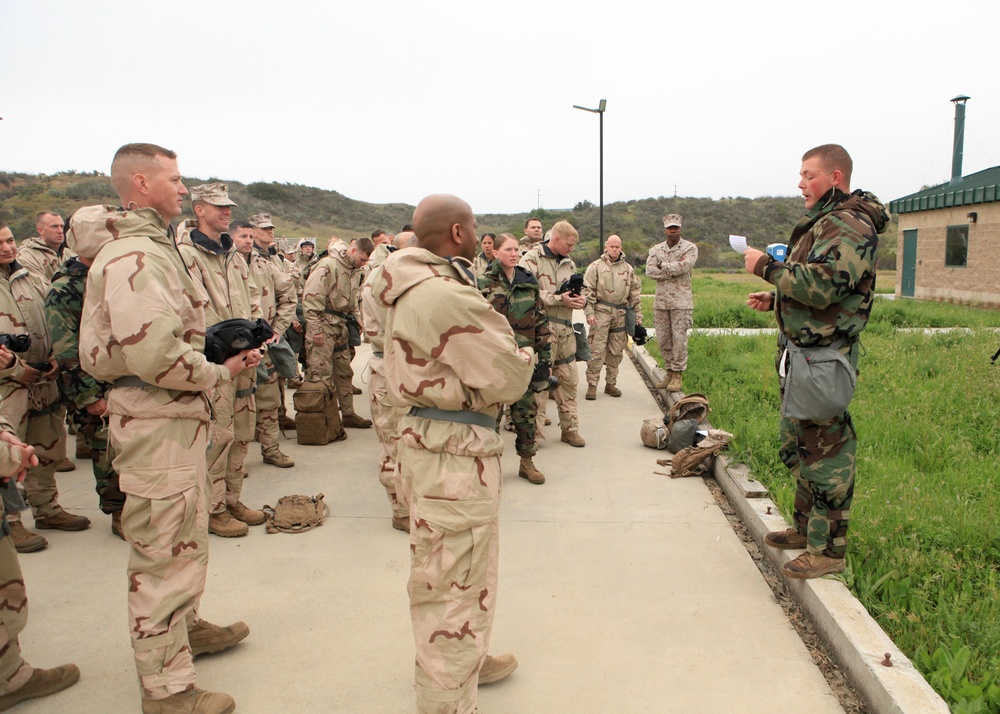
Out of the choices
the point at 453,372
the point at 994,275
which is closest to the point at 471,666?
the point at 453,372

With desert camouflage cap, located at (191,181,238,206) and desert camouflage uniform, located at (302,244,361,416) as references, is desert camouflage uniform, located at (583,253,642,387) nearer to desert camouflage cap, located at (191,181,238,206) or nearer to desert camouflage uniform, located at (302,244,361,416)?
desert camouflage uniform, located at (302,244,361,416)

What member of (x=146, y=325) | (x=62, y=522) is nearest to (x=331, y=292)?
(x=62, y=522)

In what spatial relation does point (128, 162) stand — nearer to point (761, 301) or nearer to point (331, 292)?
point (761, 301)

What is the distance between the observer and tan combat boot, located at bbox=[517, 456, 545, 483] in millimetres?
5840

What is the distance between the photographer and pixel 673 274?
8.73 meters

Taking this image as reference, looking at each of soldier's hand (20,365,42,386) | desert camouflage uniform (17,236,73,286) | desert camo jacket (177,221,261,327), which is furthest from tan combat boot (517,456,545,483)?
→ desert camouflage uniform (17,236,73,286)

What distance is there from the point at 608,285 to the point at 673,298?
91 cm

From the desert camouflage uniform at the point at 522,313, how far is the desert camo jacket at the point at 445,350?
3.15 m

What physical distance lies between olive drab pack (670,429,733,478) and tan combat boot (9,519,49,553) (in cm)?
472

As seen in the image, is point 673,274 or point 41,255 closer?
point 41,255

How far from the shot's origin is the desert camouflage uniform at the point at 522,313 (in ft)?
18.9

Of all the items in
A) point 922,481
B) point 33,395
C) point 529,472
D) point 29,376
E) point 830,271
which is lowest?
point 529,472

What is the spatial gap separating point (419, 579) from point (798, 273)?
2.34m

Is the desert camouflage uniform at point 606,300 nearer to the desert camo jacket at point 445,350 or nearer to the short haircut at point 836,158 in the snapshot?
the short haircut at point 836,158
